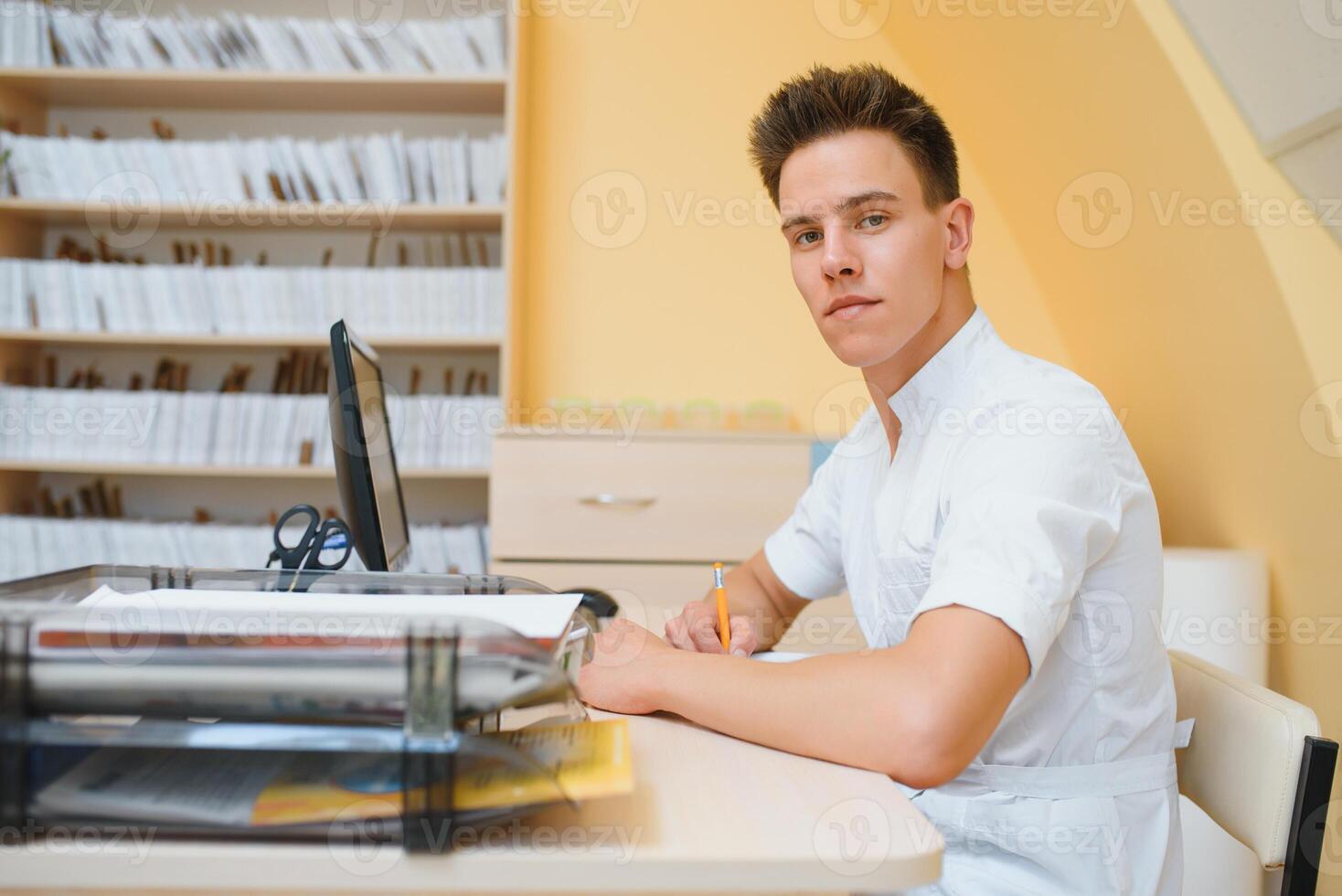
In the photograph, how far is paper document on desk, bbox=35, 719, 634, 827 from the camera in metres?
0.57

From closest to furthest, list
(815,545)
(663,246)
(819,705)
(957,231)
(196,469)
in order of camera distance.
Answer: (819,705)
(957,231)
(815,545)
(196,469)
(663,246)

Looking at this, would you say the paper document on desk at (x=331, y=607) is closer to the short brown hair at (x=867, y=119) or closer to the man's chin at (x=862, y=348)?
the man's chin at (x=862, y=348)

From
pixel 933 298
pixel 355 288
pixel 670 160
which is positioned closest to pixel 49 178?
pixel 355 288

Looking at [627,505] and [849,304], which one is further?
[627,505]

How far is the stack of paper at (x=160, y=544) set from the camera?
2961 mm

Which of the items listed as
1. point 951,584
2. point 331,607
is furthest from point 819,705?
point 331,607

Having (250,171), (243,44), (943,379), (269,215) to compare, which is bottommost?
(943,379)

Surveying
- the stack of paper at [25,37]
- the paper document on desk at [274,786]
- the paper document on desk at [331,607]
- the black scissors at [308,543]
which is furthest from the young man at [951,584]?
the stack of paper at [25,37]

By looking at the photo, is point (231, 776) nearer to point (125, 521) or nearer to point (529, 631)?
point (529, 631)

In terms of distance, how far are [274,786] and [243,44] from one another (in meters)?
2.96

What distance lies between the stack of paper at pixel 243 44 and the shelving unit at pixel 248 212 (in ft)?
0.22

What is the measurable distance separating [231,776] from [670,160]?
2.91 metres

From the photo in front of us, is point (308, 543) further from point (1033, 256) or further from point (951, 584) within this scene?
point (1033, 256)

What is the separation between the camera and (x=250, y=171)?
2.99m
